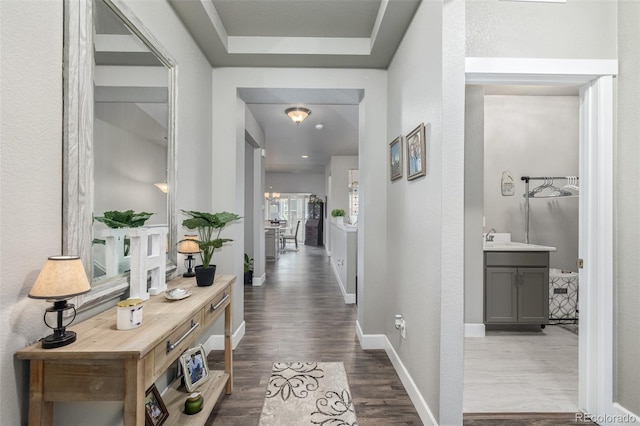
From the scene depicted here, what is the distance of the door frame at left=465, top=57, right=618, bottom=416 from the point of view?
179cm

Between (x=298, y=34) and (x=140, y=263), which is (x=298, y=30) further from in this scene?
(x=140, y=263)

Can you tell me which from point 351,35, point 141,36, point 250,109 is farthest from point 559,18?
point 250,109

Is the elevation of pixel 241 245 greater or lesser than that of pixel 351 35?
lesser

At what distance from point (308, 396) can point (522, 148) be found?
3.83m

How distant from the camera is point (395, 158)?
251cm

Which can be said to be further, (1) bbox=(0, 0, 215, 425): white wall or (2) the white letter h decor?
(2) the white letter h decor

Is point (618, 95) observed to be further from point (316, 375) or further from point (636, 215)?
point (316, 375)

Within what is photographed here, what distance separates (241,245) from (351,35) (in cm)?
223

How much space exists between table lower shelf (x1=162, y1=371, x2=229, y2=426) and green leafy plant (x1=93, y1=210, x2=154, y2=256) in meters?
0.95

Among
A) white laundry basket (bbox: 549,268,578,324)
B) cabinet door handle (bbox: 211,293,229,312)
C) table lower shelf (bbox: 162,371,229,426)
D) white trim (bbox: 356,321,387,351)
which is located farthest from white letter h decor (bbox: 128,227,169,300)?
white laundry basket (bbox: 549,268,578,324)

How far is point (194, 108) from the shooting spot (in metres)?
2.38

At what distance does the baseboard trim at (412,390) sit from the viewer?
1.75 meters

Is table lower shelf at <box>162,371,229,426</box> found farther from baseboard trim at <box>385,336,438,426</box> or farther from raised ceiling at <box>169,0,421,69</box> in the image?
raised ceiling at <box>169,0,421,69</box>

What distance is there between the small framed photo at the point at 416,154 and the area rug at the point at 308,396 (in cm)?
162
